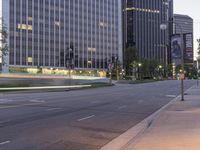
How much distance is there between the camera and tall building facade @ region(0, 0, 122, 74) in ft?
468

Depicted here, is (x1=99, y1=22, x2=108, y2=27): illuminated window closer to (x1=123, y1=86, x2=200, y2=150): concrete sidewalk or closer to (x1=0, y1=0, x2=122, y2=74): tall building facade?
(x1=0, y1=0, x2=122, y2=74): tall building facade

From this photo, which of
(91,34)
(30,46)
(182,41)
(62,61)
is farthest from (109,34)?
(182,41)

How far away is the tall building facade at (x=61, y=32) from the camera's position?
14275cm

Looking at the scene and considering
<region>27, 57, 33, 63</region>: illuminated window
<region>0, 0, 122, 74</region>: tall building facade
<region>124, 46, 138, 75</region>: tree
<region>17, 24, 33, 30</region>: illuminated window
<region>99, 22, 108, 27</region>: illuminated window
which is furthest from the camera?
<region>99, 22, 108, 27</region>: illuminated window

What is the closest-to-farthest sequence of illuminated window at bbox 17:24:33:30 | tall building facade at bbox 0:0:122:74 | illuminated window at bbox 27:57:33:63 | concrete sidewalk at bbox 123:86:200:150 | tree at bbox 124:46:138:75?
concrete sidewalk at bbox 123:86:200:150 < tall building facade at bbox 0:0:122:74 < illuminated window at bbox 17:24:33:30 < illuminated window at bbox 27:57:33:63 < tree at bbox 124:46:138:75

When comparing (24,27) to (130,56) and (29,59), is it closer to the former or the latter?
(29,59)

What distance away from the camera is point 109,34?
18262cm

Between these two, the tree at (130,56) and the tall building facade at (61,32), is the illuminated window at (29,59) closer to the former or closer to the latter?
the tall building facade at (61,32)

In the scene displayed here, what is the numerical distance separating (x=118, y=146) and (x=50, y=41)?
14424 centimetres

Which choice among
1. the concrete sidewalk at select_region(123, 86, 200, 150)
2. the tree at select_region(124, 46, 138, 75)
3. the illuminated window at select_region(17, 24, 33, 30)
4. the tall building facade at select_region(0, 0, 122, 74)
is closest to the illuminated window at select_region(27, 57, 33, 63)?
the tall building facade at select_region(0, 0, 122, 74)

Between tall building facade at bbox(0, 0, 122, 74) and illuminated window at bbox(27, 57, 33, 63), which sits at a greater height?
tall building facade at bbox(0, 0, 122, 74)

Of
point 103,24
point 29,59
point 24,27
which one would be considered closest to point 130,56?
point 103,24

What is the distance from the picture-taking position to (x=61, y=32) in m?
159

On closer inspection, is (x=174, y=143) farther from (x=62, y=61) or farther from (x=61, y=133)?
(x=62, y=61)
